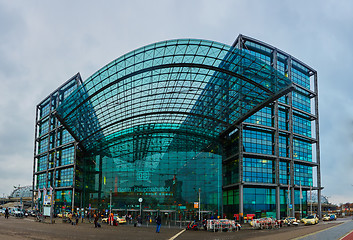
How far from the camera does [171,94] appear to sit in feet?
203

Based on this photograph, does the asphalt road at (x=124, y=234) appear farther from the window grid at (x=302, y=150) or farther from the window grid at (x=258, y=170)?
the window grid at (x=302, y=150)

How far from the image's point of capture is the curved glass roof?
4644 centimetres

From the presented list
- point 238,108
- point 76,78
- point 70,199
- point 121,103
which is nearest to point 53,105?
point 76,78

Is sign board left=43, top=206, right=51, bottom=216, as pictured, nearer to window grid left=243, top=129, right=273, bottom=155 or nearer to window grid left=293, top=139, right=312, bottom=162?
window grid left=243, top=129, right=273, bottom=155

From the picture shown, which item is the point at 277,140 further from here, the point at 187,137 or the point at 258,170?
the point at 187,137

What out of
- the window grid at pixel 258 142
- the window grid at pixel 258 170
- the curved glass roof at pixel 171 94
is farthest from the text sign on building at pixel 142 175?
the window grid at pixel 258 142

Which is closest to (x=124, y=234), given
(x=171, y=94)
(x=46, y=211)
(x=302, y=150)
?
(x=46, y=211)

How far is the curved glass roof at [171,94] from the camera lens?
152ft

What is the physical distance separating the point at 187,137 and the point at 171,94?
13025 mm

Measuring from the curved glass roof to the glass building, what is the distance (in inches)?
8.1

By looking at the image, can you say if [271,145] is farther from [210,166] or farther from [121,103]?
[121,103]

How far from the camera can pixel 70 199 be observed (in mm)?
83312

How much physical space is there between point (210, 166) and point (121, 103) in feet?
66.3

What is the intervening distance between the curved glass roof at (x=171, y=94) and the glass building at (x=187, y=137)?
20 centimetres
